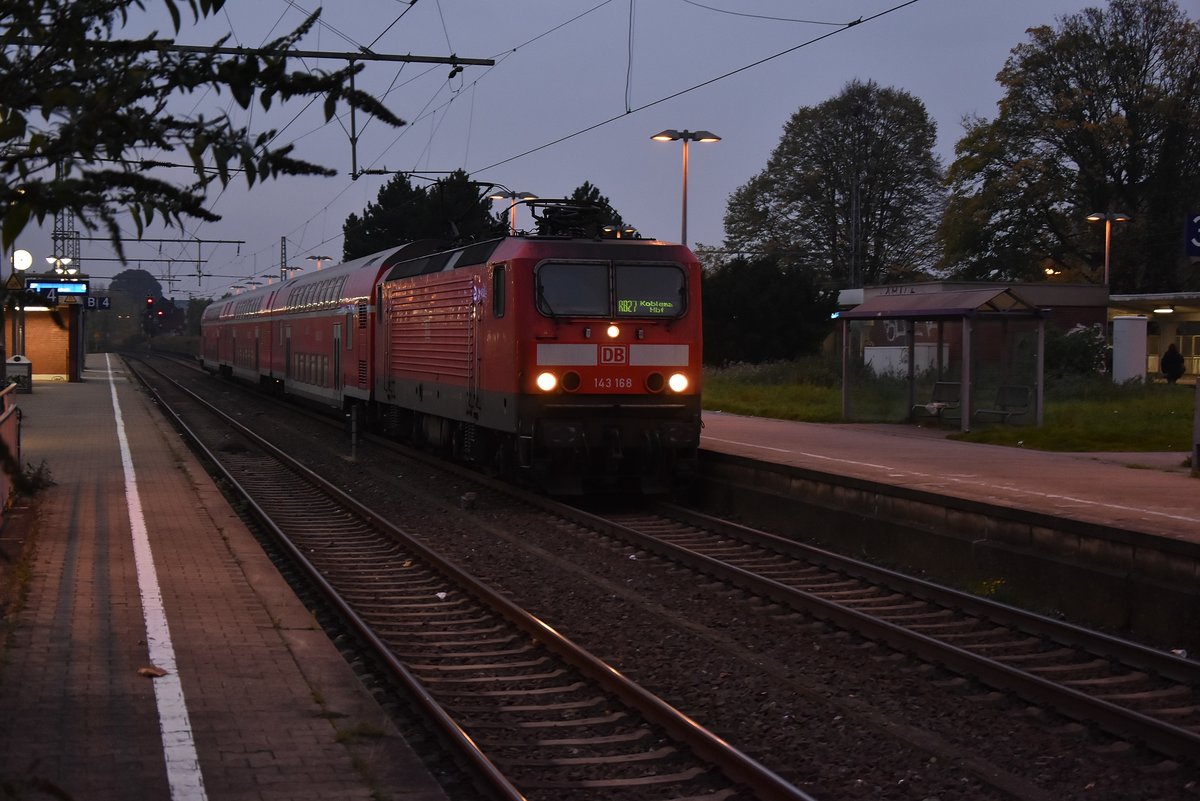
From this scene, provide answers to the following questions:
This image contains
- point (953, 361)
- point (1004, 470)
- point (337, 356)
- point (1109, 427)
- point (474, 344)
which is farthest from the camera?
point (337, 356)

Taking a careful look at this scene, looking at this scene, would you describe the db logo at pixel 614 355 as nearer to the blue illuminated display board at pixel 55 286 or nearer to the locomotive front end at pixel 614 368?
the locomotive front end at pixel 614 368

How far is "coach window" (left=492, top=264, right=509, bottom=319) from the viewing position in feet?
49.3

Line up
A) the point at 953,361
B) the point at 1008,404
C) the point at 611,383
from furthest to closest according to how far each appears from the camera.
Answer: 1. the point at 953,361
2. the point at 1008,404
3. the point at 611,383

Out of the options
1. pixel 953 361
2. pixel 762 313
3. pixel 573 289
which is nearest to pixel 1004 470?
pixel 573 289

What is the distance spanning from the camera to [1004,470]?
1522 cm

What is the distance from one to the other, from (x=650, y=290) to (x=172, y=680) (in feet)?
29.8

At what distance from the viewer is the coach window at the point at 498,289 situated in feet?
49.3

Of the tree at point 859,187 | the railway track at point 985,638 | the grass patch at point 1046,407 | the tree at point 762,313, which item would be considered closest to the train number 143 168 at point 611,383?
the railway track at point 985,638

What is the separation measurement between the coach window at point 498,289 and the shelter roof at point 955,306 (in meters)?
8.40

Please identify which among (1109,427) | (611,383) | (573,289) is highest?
(573,289)

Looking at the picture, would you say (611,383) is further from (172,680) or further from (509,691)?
(172,680)

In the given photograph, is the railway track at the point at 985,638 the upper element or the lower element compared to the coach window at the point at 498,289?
lower

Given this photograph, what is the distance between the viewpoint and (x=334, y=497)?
16094mm

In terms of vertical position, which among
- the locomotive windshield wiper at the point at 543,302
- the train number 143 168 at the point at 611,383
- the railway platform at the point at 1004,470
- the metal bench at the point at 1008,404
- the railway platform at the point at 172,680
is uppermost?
the locomotive windshield wiper at the point at 543,302
